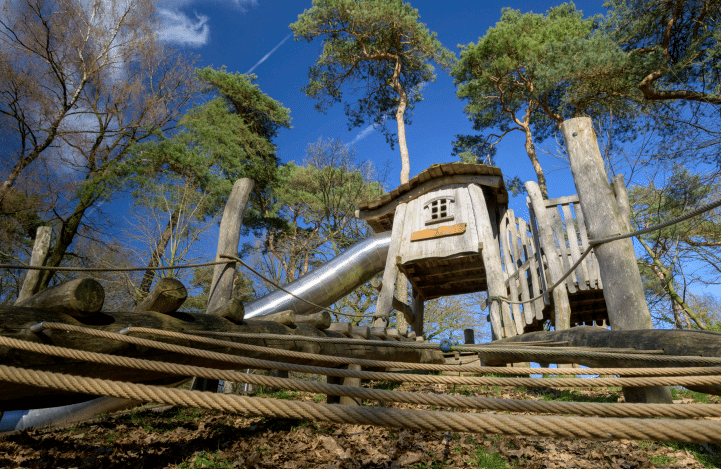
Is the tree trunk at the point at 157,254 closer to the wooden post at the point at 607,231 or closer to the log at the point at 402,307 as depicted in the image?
the log at the point at 402,307

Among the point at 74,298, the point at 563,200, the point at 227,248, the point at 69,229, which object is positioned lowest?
the point at 74,298

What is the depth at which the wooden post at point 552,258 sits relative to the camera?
19.5 feet

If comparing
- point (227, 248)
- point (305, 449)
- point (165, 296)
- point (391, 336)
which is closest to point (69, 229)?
point (227, 248)

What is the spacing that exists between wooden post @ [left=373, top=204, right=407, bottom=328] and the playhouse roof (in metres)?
0.45

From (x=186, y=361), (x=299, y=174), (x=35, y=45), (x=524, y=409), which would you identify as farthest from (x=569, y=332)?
(x=35, y=45)

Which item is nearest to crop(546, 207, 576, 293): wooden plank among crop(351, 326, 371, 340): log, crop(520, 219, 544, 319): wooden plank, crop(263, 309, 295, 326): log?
crop(520, 219, 544, 319): wooden plank

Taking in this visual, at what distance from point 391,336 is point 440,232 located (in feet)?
9.88

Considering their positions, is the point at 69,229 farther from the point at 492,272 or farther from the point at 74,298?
the point at 492,272

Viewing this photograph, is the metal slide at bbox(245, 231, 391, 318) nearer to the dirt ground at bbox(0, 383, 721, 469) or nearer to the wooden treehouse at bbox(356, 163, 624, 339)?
the wooden treehouse at bbox(356, 163, 624, 339)

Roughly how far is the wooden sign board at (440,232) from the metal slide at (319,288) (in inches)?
53.6

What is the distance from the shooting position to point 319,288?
830cm

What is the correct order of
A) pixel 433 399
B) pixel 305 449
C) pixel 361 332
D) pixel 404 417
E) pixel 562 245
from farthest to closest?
pixel 562 245 < pixel 361 332 < pixel 305 449 < pixel 433 399 < pixel 404 417

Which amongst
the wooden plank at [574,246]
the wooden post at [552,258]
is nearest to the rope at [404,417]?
the wooden post at [552,258]

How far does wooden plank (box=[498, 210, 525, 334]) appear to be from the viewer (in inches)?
268
